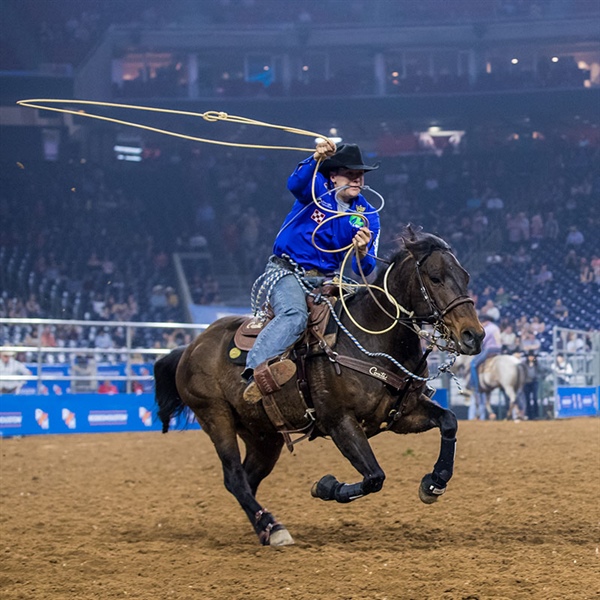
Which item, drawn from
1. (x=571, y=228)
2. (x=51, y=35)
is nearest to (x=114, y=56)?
(x=51, y=35)

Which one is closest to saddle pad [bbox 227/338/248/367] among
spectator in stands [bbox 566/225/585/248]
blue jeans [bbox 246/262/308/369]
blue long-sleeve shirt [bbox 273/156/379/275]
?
blue jeans [bbox 246/262/308/369]

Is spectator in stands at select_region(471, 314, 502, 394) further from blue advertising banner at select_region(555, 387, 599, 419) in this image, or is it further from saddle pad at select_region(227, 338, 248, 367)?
→ saddle pad at select_region(227, 338, 248, 367)

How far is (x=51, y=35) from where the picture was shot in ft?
110

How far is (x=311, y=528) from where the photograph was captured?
6.52m

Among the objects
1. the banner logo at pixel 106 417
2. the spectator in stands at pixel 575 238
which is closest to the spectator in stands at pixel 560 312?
the spectator in stands at pixel 575 238

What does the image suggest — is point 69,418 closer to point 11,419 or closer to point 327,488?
point 11,419

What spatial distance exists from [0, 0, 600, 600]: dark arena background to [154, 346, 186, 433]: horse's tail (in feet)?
2.83

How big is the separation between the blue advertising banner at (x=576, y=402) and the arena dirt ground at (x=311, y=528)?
4.82m

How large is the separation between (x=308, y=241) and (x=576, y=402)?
11439 millimetres

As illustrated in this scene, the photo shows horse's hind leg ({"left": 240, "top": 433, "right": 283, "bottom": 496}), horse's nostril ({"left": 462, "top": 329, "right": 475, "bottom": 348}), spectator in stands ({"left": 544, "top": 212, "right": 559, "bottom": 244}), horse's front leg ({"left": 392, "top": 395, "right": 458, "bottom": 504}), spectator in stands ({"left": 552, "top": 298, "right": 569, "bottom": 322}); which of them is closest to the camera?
horse's nostril ({"left": 462, "top": 329, "right": 475, "bottom": 348})

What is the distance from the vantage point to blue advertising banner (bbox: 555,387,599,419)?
15773 mm

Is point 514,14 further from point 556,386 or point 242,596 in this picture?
point 242,596

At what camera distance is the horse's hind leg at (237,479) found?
231 inches

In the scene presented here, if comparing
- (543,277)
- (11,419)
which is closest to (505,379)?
(11,419)
